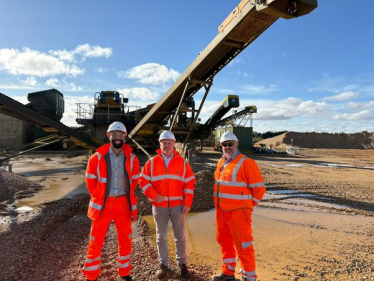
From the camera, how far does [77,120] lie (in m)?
14.1

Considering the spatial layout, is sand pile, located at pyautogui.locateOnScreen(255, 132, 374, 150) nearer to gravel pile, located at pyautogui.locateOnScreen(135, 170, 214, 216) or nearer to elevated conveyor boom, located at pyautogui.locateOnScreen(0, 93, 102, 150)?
elevated conveyor boom, located at pyautogui.locateOnScreen(0, 93, 102, 150)

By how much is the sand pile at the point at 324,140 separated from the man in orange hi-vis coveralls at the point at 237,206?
40.5 metres

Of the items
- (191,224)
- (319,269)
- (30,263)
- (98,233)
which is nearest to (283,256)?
(319,269)

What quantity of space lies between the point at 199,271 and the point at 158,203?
996 mm

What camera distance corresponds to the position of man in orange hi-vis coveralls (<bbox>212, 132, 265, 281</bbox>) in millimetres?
2742

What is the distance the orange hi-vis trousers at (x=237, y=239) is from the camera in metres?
2.71

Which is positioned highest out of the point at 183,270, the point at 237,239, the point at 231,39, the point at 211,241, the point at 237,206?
the point at 231,39

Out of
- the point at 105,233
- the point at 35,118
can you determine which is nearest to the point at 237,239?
the point at 105,233

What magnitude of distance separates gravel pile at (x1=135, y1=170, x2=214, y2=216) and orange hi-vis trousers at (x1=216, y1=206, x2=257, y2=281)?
295 cm

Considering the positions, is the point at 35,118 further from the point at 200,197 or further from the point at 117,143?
the point at 117,143

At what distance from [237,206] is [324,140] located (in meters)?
48.6

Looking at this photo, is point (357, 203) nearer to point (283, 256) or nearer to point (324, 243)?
point (324, 243)

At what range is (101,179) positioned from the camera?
288cm

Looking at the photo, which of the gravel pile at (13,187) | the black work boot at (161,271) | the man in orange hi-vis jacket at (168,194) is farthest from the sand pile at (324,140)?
the black work boot at (161,271)
